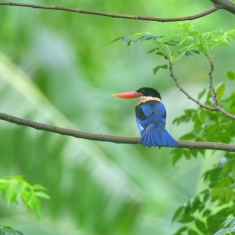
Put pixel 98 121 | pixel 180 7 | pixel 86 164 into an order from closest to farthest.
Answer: pixel 86 164
pixel 98 121
pixel 180 7

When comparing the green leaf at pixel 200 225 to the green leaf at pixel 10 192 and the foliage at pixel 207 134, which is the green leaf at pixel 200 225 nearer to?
the foliage at pixel 207 134

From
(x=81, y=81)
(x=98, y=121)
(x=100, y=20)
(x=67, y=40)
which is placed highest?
(x=100, y=20)

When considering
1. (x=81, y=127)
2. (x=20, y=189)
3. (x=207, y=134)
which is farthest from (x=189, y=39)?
(x=81, y=127)

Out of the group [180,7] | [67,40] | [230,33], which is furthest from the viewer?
[180,7]

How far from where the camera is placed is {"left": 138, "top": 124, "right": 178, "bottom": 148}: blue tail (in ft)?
8.00

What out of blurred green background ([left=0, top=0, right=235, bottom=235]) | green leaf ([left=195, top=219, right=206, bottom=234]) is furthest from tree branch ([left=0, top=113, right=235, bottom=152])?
blurred green background ([left=0, top=0, right=235, bottom=235])

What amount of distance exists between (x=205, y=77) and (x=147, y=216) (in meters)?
2.33

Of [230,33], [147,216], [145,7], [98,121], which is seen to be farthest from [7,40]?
[230,33]

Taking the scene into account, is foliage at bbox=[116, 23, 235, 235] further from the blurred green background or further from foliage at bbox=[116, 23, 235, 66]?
the blurred green background

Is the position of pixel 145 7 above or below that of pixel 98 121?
above

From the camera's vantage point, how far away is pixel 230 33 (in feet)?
7.08

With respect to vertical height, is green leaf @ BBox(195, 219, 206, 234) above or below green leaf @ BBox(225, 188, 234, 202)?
below

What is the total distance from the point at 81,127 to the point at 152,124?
9.85 feet

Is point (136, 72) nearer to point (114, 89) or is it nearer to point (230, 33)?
point (114, 89)
